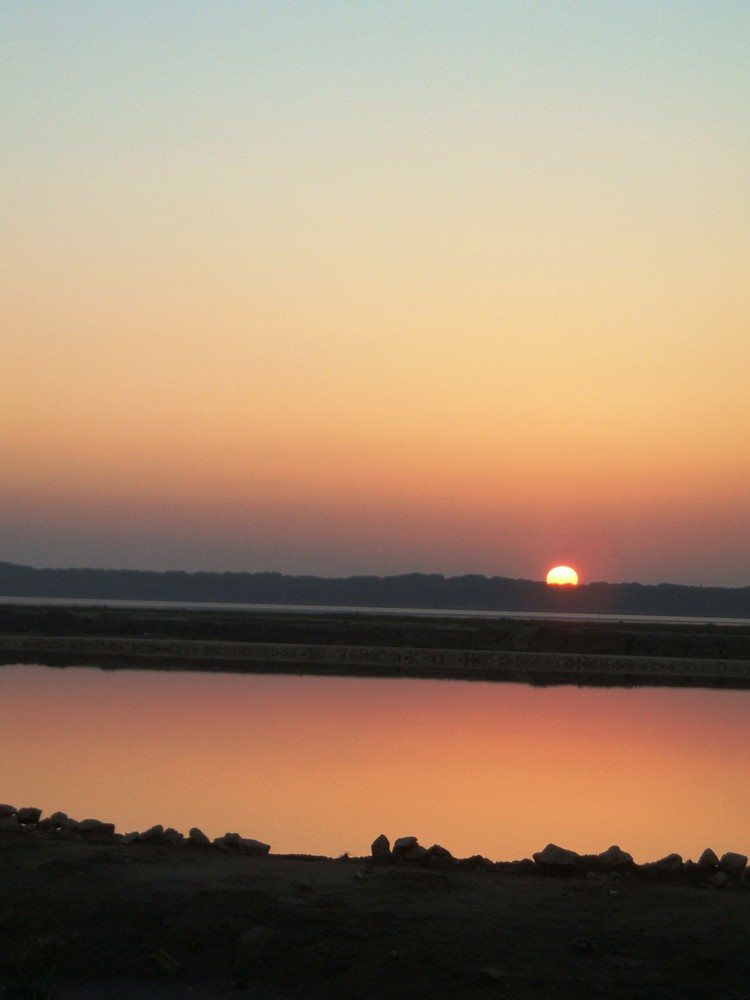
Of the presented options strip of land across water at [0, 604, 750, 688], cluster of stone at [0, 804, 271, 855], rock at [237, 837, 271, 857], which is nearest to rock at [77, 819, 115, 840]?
cluster of stone at [0, 804, 271, 855]

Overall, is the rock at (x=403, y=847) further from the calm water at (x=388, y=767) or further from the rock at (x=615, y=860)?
the rock at (x=615, y=860)

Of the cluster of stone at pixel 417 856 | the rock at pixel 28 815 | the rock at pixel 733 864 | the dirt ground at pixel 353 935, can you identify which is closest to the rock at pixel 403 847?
the cluster of stone at pixel 417 856

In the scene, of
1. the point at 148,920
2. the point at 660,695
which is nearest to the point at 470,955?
the point at 148,920

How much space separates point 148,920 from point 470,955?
143 centimetres

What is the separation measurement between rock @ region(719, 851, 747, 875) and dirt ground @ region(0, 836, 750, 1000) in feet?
0.86

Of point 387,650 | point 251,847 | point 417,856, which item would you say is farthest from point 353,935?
point 387,650

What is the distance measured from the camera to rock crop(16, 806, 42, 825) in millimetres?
8000

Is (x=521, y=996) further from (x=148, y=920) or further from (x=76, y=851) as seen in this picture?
(x=76, y=851)

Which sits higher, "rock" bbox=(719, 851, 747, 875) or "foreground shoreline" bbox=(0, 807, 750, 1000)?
"rock" bbox=(719, 851, 747, 875)

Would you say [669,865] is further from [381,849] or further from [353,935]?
[353,935]

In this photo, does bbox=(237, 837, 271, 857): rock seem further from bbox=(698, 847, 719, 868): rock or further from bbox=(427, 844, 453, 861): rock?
bbox=(698, 847, 719, 868): rock

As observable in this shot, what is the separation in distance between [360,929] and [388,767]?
19.8 feet

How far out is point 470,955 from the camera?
5.15 meters

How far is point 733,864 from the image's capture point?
6.88m
